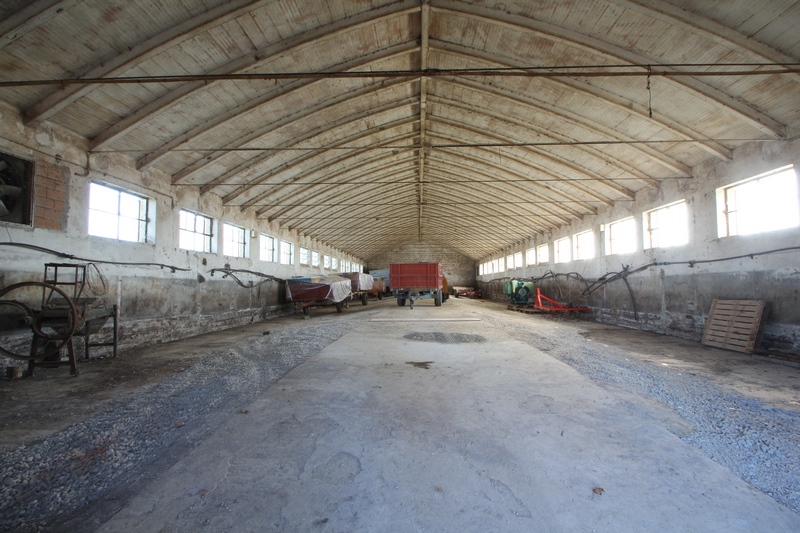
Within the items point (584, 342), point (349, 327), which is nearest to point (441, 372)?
point (584, 342)

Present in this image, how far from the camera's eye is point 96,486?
7.32 feet

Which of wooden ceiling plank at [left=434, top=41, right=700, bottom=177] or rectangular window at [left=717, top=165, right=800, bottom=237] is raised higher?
wooden ceiling plank at [left=434, top=41, right=700, bottom=177]

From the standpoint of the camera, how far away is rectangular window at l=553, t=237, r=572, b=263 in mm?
15547

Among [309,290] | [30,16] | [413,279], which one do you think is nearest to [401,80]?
[30,16]

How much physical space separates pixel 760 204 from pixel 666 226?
2608mm

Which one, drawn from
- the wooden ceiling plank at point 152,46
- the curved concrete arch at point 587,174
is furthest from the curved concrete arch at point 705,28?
the wooden ceiling plank at point 152,46

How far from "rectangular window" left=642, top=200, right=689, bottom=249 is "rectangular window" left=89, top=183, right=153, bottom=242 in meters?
Result: 13.8

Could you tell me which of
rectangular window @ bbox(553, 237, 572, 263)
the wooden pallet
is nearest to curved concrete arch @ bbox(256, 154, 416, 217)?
rectangular window @ bbox(553, 237, 572, 263)

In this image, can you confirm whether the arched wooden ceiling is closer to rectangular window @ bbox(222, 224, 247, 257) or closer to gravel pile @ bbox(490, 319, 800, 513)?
rectangular window @ bbox(222, 224, 247, 257)

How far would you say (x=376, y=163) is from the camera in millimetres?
12430

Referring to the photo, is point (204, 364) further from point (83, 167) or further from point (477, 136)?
point (477, 136)

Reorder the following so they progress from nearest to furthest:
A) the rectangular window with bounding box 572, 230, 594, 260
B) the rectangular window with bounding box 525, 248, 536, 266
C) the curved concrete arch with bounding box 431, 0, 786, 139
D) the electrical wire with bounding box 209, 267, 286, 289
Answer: the curved concrete arch with bounding box 431, 0, 786, 139 → the electrical wire with bounding box 209, 267, 286, 289 → the rectangular window with bounding box 572, 230, 594, 260 → the rectangular window with bounding box 525, 248, 536, 266

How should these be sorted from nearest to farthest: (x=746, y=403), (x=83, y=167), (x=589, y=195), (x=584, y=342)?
(x=746, y=403), (x=83, y=167), (x=584, y=342), (x=589, y=195)

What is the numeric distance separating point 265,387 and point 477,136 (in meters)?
9.25
